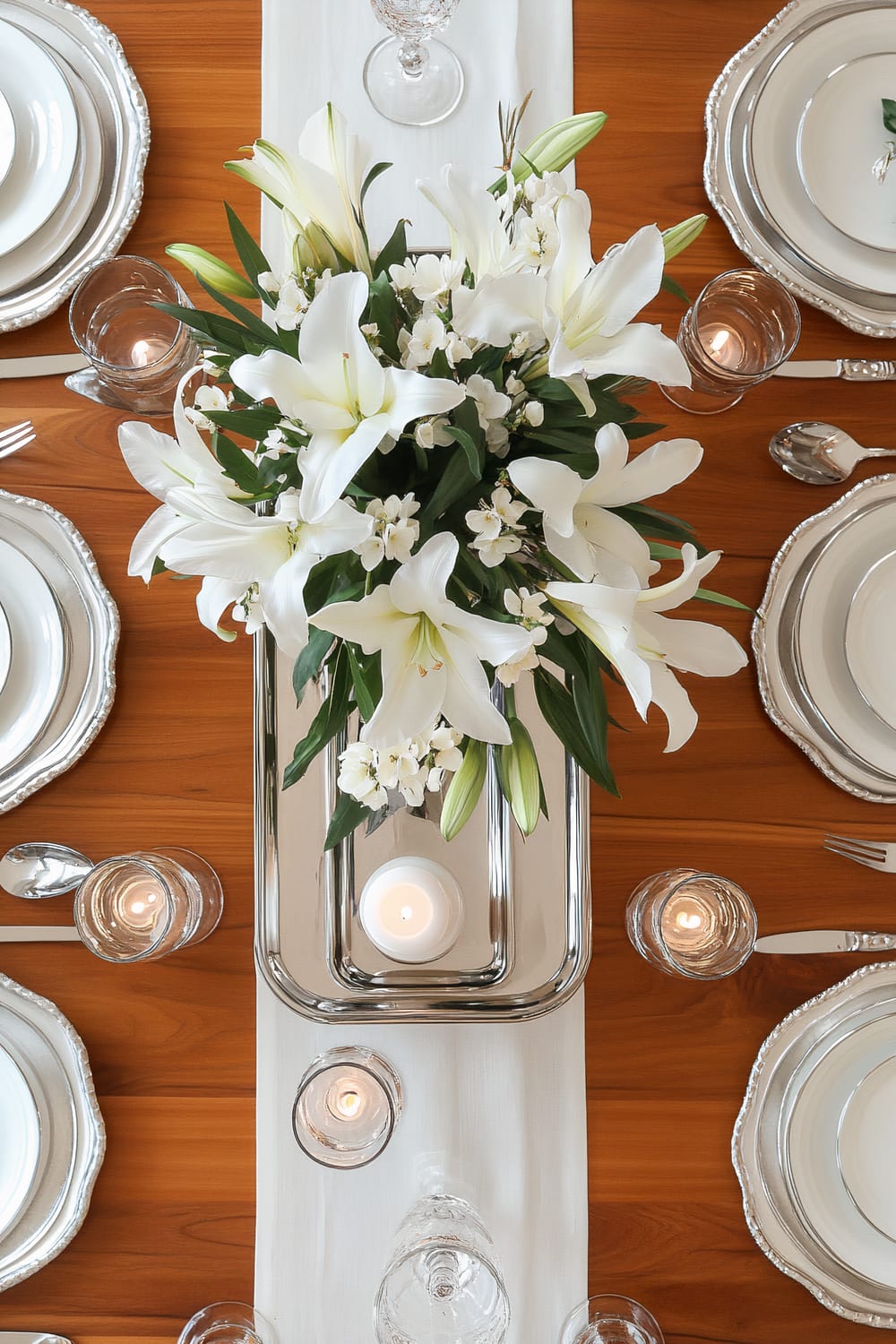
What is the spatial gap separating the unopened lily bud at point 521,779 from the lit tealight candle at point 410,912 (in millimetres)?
215

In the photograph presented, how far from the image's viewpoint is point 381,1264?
86 cm

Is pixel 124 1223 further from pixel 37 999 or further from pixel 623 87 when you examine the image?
pixel 623 87

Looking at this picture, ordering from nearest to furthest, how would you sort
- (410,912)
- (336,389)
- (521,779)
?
(336,389) < (521,779) < (410,912)

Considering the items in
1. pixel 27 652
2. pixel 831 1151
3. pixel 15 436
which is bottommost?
pixel 831 1151

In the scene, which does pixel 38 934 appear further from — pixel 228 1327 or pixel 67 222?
pixel 67 222

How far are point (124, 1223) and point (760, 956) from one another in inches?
25.7

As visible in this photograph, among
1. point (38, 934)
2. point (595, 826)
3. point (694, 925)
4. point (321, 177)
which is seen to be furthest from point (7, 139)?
point (694, 925)

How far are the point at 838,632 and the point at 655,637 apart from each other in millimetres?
442

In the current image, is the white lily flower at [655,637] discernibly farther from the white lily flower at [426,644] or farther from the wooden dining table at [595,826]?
the wooden dining table at [595,826]

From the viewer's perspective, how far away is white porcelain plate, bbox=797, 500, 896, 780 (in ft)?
2.88

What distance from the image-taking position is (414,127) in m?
0.90

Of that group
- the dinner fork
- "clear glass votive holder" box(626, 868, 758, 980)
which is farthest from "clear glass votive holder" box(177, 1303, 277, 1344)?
the dinner fork

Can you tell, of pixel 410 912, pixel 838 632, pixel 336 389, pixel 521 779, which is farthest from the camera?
pixel 838 632

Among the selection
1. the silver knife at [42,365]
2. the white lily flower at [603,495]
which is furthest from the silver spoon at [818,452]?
the silver knife at [42,365]
